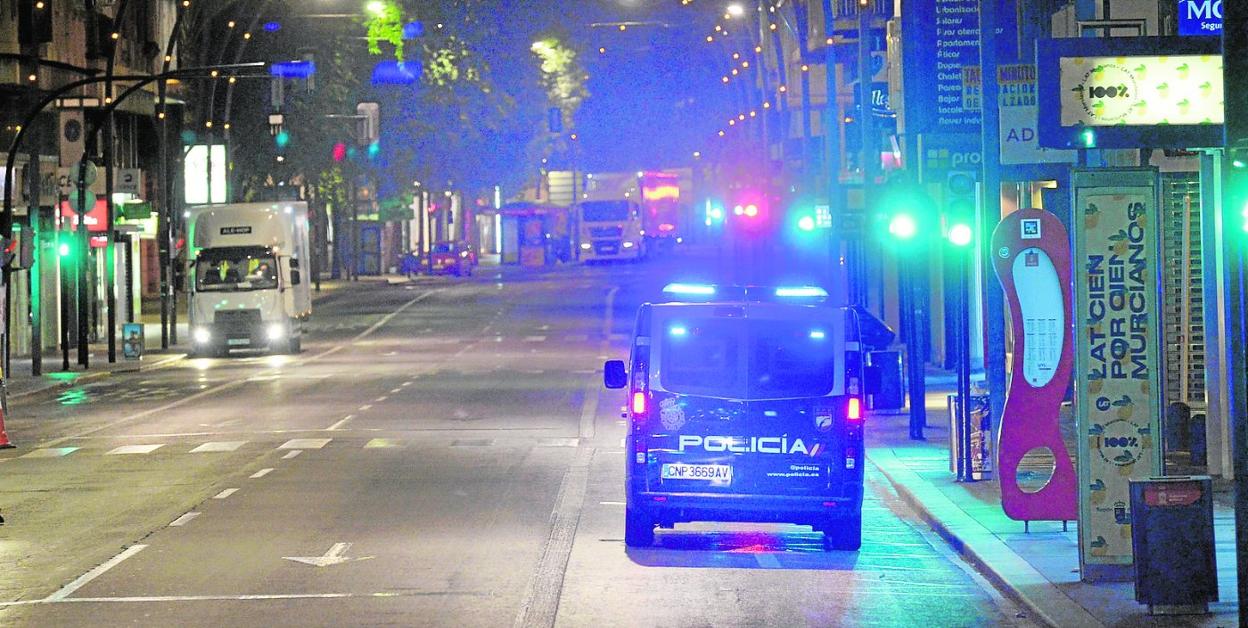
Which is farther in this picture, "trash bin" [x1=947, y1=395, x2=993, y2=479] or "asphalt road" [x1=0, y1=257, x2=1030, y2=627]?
"trash bin" [x1=947, y1=395, x2=993, y2=479]

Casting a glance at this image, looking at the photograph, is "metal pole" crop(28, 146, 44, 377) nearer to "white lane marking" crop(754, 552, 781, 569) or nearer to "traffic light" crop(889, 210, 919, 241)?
"traffic light" crop(889, 210, 919, 241)

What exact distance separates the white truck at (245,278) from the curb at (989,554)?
93.1ft

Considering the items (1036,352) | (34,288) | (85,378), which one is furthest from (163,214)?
(1036,352)

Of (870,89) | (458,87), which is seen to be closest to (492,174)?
(458,87)

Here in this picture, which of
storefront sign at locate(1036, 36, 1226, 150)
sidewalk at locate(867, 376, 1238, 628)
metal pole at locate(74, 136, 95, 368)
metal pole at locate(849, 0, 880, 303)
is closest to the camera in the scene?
sidewalk at locate(867, 376, 1238, 628)

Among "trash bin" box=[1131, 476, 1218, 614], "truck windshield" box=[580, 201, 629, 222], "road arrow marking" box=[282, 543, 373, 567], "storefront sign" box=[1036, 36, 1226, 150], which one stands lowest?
"road arrow marking" box=[282, 543, 373, 567]

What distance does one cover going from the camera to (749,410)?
14.6 meters

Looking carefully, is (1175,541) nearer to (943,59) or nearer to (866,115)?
(943,59)

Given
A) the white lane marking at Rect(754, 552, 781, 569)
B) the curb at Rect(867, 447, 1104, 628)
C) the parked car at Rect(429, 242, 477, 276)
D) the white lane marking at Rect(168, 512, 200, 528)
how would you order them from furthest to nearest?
the parked car at Rect(429, 242, 477, 276), the white lane marking at Rect(168, 512, 200, 528), the white lane marking at Rect(754, 552, 781, 569), the curb at Rect(867, 447, 1104, 628)

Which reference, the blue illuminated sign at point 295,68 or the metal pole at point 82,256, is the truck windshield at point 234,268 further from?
the metal pole at point 82,256

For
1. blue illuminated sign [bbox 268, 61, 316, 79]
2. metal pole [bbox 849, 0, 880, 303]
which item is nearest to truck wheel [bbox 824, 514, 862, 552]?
metal pole [bbox 849, 0, 880, 303]

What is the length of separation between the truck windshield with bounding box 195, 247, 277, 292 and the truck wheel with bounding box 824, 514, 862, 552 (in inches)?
1317

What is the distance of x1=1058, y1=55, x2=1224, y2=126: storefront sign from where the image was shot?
12109 millimetres

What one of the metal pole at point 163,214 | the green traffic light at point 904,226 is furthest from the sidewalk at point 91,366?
the green traffic light at point 904,226
